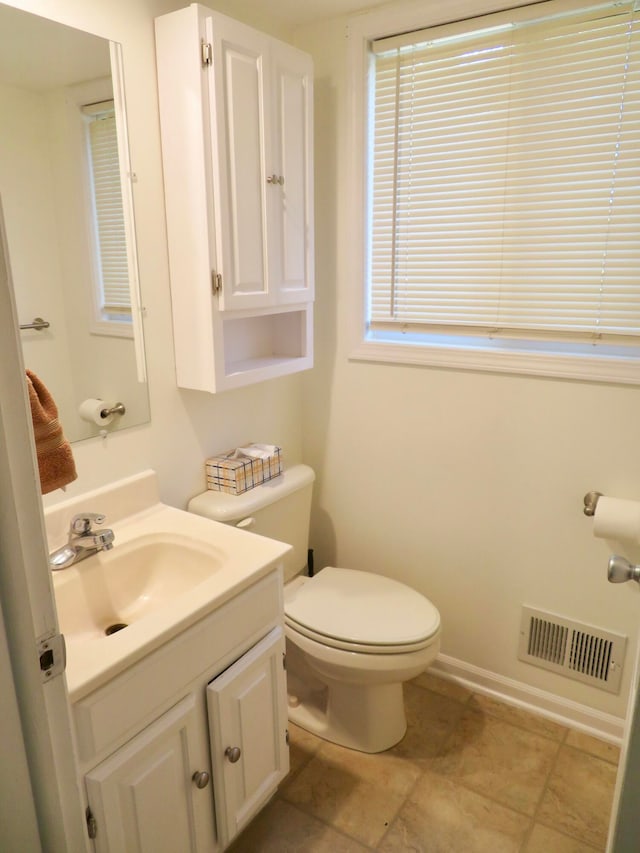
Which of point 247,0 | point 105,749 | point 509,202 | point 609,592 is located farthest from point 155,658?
point 247,0

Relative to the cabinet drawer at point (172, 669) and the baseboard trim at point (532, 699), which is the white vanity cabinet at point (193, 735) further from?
the baseboard trim at point (532, 699)

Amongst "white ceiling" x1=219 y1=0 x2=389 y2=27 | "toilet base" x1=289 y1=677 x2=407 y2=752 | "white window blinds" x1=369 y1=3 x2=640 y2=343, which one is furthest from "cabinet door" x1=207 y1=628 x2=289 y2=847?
"white ceiling" x1=219 y1=0 x2=389 y2=27

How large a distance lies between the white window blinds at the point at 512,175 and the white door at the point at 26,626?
1.51 meters

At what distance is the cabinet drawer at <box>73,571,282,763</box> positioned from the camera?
1058mm

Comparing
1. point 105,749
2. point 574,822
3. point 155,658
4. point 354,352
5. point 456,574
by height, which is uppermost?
point 354,352

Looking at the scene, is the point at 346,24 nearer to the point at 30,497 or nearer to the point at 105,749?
the point at 30,497

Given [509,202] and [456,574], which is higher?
[509,202]

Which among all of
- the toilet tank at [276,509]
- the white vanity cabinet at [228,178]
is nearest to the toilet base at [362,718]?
the toilet tank at [276,509]

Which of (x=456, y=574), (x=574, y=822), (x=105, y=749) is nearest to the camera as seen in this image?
(x=105, y=749)

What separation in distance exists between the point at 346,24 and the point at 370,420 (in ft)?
4.14

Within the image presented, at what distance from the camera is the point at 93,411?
4.96ft

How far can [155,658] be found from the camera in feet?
3.77

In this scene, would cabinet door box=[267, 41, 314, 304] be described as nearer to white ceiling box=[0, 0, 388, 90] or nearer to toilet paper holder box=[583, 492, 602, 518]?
white ceiling box=[0, 0, 388, 90]

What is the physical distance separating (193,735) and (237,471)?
0.74m
